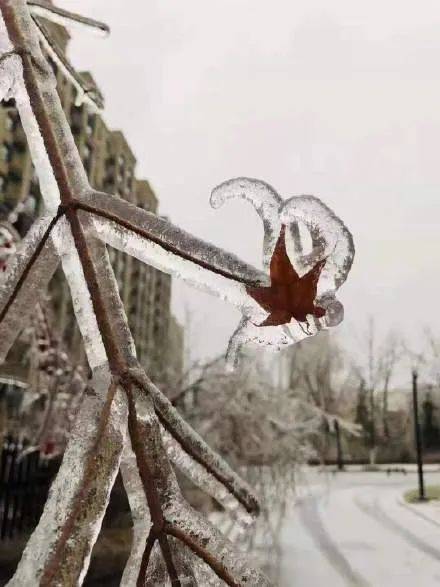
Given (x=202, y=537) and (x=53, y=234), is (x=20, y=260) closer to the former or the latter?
(x=53, y=234)

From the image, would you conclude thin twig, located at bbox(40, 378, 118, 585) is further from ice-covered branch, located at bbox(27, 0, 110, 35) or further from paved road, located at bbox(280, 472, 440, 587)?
paved road, located at bbox(280, 472, 440, 587)

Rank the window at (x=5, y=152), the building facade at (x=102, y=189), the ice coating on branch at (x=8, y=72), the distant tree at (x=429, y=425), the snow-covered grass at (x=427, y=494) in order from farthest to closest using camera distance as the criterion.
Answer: the distant tree at (x=429, y=425) < the snow-covered grass at (x=427, y=494) < the window at (x=5, y=152) < the building facade at (x=102, y=189) < the ice coating on branch at (x=8, y=72)

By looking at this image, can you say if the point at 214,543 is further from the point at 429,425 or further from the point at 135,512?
the point at 429,425

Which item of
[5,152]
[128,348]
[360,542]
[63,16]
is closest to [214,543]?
[128,348]

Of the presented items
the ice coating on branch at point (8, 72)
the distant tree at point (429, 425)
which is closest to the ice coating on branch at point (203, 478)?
the ice coating on branch at point (8, 72)

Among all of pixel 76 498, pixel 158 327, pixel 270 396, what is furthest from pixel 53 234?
pixel 158 327

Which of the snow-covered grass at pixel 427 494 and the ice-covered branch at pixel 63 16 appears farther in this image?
the snow-covered grass at pixel 427 494

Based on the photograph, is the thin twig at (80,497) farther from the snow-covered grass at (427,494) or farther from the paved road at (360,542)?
the snow-covered grass at (427,494)
